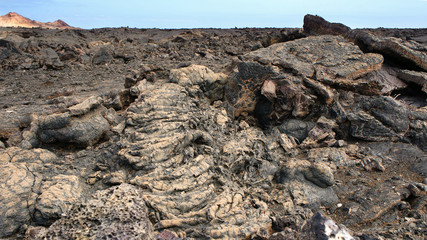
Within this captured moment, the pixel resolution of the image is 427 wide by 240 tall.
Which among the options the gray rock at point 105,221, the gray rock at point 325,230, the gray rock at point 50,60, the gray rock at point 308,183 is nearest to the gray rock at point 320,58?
the gray rock at point 308,183

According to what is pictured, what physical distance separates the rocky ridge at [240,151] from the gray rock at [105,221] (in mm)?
11

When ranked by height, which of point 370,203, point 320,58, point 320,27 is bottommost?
point 370,203

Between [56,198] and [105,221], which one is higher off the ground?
[105,221]

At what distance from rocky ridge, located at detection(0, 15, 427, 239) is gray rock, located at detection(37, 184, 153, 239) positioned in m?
0.01

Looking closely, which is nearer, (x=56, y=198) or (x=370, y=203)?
(x=56, y=198)

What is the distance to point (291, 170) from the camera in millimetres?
4871

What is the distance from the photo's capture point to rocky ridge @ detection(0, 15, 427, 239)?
3398 mm

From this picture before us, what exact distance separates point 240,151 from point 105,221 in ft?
8.77

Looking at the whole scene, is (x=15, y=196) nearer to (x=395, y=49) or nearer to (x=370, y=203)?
(x=370, y=203)

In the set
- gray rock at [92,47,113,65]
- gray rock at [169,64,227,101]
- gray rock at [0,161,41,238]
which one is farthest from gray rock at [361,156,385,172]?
gray rock at [92,47,113,65]

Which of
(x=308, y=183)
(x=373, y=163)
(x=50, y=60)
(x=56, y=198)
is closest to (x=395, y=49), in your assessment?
(x=373, y=163)

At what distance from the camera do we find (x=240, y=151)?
4.80 metres

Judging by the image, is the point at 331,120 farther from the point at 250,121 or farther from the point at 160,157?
the point at 160,157

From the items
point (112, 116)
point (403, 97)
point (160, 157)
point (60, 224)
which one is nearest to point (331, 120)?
point (403, 97)
